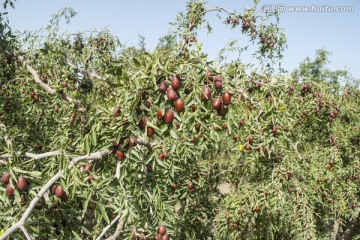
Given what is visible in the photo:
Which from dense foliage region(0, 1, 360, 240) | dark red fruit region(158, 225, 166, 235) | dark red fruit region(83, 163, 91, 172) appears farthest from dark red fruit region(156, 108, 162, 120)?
dark red fruit region(158, 225, 166, 235)

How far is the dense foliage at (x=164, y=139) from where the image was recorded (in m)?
1.80

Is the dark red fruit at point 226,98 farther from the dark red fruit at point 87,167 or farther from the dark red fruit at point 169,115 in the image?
the dark red fruit at point 87,167

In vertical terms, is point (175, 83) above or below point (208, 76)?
below

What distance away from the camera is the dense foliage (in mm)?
1796

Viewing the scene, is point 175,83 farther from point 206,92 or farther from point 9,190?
point 9,190

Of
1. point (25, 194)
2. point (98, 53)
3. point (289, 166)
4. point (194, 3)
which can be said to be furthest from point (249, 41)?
point (25, 194)

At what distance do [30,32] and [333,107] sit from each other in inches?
212

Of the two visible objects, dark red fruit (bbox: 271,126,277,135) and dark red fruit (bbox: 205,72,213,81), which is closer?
dark red fruit (bbox: 205,72,213,81)

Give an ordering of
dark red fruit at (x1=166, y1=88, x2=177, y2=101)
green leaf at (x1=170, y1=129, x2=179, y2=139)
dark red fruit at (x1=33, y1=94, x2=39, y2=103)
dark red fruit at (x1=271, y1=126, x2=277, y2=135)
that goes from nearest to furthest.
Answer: dark red fruit at (x1=166, y1=88, x2=177, y2=101), green leaf at (x1=170, y1=129, x2=179, y2=139), dark red fruit at (x1=271, y1=126, x2=277, y2=135), dark red fruit at (x1=33, y1=94, x2=39, y2=103)

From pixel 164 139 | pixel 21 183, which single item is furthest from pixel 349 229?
pixel 21 183

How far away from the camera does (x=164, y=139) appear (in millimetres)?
2396

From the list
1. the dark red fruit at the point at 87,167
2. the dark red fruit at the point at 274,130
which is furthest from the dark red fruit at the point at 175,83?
the dark red fruit at the point at 274,130

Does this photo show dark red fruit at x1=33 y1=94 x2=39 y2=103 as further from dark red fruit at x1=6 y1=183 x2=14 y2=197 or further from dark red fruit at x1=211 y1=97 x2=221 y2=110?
dark red fruit at x1=211 y1=97 x2=221 y2=110

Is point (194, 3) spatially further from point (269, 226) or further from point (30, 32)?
point (269, 226)
